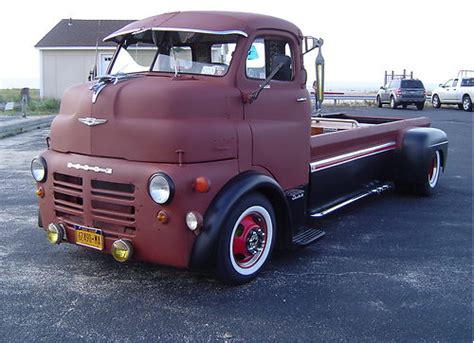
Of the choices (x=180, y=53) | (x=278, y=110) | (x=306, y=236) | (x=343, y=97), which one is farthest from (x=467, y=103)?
(x=180, y=53)

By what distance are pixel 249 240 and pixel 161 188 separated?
1.01 m

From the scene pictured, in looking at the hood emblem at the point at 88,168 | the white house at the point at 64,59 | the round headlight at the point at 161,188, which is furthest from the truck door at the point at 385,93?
the round headlight at the point at 161,188

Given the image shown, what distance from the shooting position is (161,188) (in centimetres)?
394

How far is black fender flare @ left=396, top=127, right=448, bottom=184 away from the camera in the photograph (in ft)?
24.3

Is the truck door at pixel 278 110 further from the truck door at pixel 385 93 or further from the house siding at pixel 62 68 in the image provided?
the truck door at pixel 385 93

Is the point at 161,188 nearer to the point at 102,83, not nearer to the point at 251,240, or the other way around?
the point at 251,240

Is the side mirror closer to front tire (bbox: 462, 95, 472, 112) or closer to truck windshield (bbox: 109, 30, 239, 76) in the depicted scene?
truck windshield (bbox: 109, 30, 239, 76)

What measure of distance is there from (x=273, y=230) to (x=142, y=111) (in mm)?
1587

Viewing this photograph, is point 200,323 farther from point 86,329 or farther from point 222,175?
point 222,175

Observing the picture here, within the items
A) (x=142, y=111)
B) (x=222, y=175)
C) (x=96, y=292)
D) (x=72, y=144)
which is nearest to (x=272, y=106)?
A: (x=222, y=175)

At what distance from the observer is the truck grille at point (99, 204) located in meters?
4.12

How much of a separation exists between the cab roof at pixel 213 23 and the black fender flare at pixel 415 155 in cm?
317

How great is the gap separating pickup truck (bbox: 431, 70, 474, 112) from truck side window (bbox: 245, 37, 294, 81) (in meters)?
25.5

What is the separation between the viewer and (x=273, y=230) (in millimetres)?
4766
